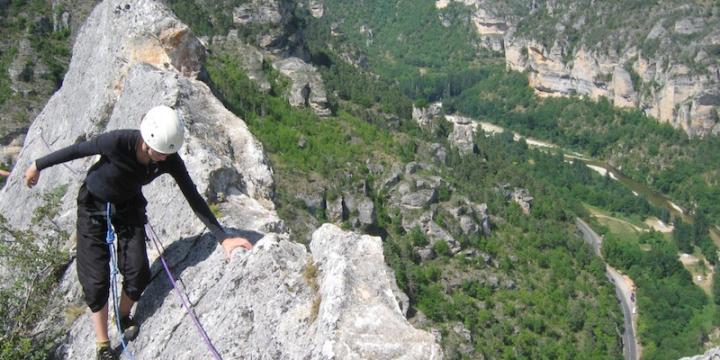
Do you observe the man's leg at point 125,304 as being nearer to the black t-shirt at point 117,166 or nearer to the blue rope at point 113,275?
the blue rope at point 113,275

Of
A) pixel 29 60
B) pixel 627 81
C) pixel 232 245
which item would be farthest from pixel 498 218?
pixel 627 81

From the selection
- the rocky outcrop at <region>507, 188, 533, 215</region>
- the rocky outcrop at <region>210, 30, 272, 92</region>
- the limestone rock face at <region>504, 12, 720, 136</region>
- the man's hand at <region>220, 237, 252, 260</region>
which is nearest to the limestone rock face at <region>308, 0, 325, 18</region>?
the limestone rock face at <region>504, 12, 720, 136</region>

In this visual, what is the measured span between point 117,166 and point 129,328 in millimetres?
1683

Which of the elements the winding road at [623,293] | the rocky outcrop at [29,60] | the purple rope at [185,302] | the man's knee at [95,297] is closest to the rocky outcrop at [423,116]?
the winding road at [623,293]

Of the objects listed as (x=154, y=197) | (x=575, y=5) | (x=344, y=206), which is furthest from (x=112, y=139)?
(x=575, y=5)

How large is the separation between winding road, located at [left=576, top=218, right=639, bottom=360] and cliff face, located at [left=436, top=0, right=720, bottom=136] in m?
42.0

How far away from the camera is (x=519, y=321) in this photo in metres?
49.1

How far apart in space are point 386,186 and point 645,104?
257 feet

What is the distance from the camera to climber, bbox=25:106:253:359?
6.96 metres

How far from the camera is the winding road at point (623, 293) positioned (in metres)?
54.1

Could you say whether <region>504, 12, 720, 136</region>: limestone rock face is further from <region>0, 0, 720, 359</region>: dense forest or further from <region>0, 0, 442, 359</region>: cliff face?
<region>0, 0, 442, 359</region>: cliff face

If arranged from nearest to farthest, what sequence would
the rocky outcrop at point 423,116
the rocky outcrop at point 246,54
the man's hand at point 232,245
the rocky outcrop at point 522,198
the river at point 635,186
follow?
1. the man's hand at point 232,245
2. the rocky outcrop at point 246,54
3. the rocky outcrop at point 522,198
4. the rocky outcrop at point 423,116
5. the river at point 635,186

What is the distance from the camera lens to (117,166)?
23.0ft

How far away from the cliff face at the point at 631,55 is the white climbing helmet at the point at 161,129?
372 feet
